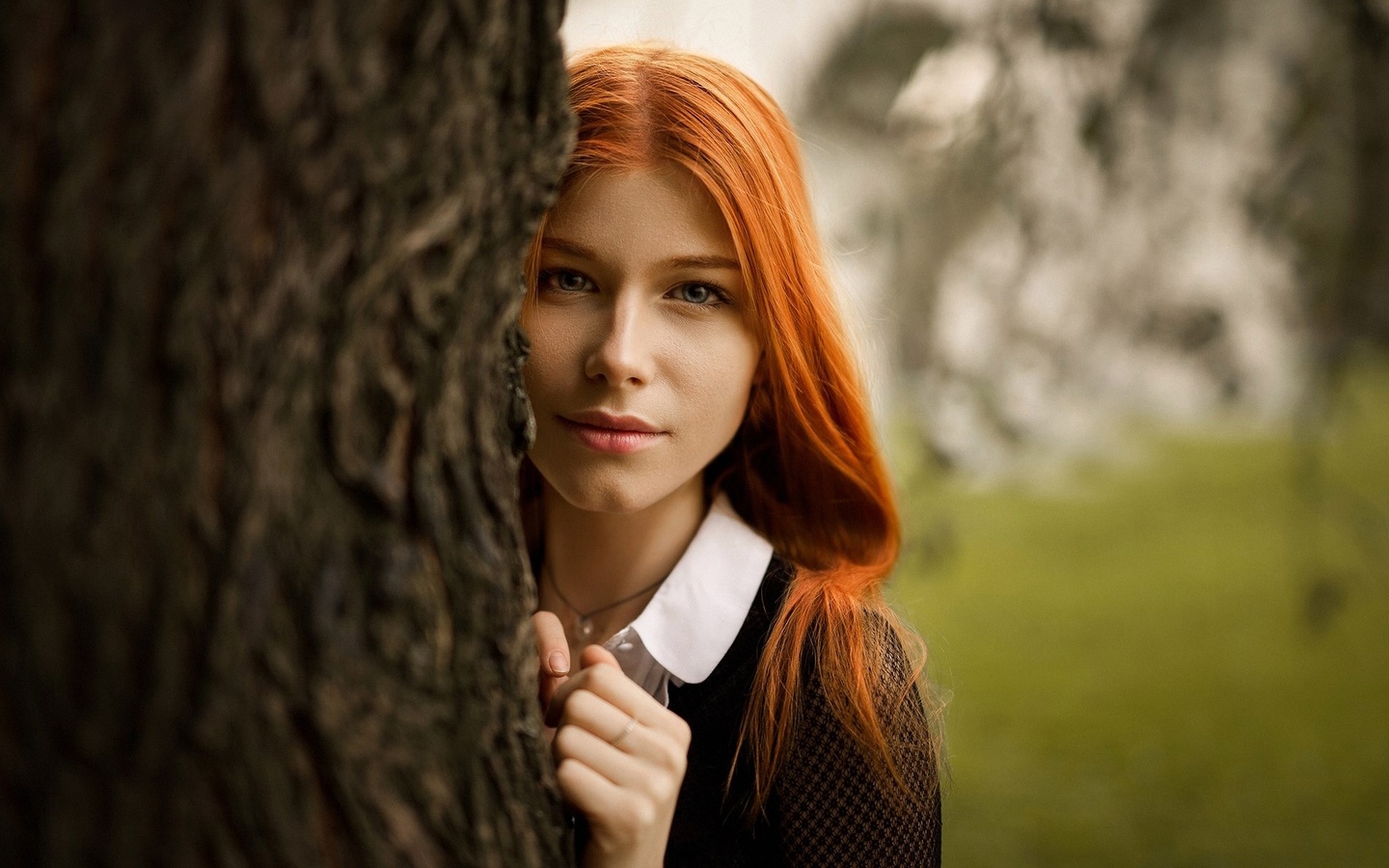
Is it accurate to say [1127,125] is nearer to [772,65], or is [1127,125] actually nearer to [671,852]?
[772,65]

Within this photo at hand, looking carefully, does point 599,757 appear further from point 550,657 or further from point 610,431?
point 610,431

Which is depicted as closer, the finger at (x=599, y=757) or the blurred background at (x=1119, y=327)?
the finger at (x=599, y=757)

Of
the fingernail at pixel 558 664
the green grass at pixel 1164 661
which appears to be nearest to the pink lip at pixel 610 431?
the fingernail at pixel 558 664

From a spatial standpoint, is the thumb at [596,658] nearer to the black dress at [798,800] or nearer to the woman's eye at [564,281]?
the black dress at [798,800]

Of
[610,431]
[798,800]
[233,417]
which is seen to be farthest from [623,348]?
[233,417]

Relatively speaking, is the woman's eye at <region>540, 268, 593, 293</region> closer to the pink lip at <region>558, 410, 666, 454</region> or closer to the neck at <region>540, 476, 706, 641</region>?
the pink lip at <region>558, 410, 666, 454</region>

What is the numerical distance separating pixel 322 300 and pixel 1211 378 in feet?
11.7

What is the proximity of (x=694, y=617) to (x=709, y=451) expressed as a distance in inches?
10.1

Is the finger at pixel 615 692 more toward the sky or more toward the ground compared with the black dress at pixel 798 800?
more toward the sky

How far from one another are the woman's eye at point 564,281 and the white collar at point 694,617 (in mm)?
469

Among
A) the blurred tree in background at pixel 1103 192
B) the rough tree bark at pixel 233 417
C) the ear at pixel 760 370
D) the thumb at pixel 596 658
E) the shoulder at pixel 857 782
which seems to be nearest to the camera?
the rough tree bark at pixel 233 417

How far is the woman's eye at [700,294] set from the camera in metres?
1.71

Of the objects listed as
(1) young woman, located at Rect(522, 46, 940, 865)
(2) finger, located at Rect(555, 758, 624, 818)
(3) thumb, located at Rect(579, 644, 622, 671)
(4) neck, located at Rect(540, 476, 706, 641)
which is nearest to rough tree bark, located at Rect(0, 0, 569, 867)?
(2) finger, located at Rect(555, 758, 624, 818)

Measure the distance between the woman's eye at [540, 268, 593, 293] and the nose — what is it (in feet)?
0.23
